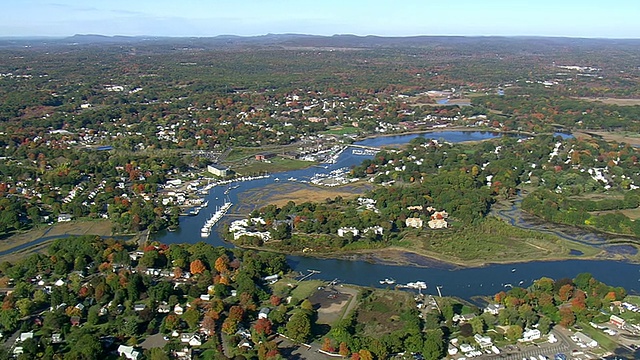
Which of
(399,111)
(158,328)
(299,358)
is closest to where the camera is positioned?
(299,358)

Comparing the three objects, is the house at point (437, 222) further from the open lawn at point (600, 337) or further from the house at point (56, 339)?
the house at point (56, 339)

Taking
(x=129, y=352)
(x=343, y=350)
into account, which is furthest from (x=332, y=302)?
(x=129, y=352)

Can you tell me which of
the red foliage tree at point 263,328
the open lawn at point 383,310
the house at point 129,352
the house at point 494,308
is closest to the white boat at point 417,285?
the open lawn at point 383,310

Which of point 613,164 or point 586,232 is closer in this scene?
point 586,232

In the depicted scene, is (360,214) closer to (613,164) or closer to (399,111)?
(613,164)

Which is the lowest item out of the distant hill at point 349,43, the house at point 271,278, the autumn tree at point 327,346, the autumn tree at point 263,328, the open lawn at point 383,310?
the distant hill at point 349,43

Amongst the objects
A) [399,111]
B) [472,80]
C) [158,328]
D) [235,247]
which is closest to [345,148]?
[399,111]

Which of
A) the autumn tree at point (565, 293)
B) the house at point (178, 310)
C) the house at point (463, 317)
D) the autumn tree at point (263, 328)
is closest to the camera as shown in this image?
the autumn tree at point (263, 328)
